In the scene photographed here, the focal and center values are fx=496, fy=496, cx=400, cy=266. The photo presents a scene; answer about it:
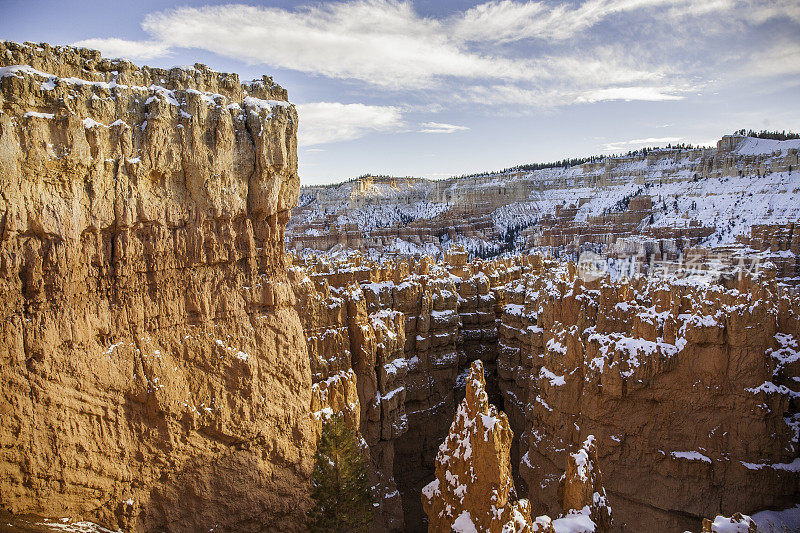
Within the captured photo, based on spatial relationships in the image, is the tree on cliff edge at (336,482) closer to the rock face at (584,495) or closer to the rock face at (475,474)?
the rock face at (475,474)

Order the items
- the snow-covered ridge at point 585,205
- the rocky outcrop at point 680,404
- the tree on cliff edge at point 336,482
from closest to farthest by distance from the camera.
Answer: the tree on cliff edge at point 336,482 < the rocky outcrop at point 680,404 < the snow-covered ridge at point 585,205

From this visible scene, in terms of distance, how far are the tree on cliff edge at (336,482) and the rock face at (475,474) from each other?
2547mm

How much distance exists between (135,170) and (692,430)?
1449cm

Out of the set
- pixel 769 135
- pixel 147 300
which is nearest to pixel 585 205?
A: pixel 769 135

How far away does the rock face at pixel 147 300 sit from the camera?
7.70 m

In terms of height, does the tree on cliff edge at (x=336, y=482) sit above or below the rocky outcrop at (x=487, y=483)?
below

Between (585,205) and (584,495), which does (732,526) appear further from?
(585,205)

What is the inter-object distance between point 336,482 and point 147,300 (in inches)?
233

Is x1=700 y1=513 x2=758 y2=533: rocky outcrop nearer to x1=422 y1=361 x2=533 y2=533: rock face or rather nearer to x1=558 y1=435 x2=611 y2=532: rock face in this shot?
x1=558 y1=435 x2=611 y2=532: rock face

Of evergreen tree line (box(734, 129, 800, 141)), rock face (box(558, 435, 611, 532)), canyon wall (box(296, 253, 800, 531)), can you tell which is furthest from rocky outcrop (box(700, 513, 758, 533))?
evergreen tree line (box(734, 129, 800, 141))

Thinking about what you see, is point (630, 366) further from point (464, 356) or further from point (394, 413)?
point (464, 356)

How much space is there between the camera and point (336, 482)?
11508 mm

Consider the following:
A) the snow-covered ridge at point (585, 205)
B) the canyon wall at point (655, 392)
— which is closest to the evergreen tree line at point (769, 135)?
the snow-covered ridge at point (585, 205)

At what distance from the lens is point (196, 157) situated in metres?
9.37
